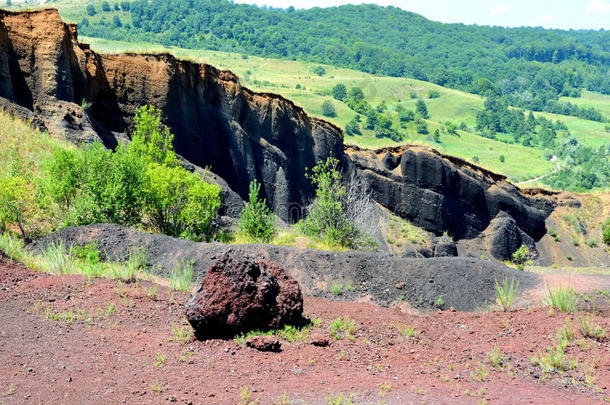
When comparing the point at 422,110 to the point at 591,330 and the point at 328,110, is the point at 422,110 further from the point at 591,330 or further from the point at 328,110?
the point at 591,330

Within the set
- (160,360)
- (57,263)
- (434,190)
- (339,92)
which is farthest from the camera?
(339,92)

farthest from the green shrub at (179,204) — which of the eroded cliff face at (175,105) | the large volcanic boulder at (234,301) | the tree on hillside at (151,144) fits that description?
the large volcanic boulder at (234,301)

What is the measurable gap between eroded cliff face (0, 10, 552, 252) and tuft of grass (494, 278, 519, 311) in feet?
57.6

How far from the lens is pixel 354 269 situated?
45.2 feet

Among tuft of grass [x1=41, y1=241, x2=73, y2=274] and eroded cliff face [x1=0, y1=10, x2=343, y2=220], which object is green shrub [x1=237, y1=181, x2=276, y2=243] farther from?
tuft of grass [x1=41, y1=241, x2=73, y2=274]

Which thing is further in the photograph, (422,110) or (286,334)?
(422,110)

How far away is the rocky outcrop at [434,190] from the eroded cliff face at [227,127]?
0.07m

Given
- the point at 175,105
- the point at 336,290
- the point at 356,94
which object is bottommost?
the point at 356,94

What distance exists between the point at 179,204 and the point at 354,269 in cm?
697

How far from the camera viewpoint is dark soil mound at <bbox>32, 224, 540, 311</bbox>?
12859 mm

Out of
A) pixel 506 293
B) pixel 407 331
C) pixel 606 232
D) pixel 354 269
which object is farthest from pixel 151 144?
pixel 606 232

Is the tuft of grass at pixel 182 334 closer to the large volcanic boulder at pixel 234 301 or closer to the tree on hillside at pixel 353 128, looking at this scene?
the large volcanic boulder at pixel 234 301

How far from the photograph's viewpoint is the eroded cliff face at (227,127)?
2548cm

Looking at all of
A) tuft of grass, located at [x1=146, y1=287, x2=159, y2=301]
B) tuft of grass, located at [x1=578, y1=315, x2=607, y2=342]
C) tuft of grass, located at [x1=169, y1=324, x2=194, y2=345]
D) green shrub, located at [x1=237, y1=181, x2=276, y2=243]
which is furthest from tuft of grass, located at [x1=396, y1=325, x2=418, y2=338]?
green shrub, located at [x1=237, y1=181, x2=276, y2=243]
